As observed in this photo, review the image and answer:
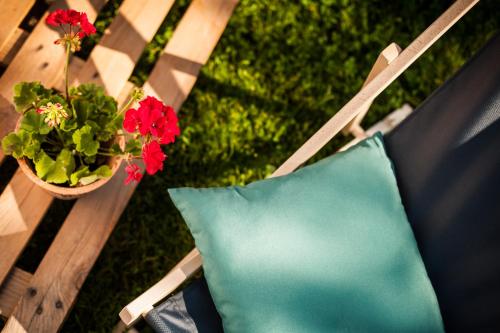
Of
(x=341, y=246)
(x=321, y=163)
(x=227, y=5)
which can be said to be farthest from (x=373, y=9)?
(x=341, y=246)

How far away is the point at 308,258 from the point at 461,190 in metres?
0.48

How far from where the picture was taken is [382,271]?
120 centimetres

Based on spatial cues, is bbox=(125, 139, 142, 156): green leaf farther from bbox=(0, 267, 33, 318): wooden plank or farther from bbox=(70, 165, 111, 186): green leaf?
bbox=(0, 267, 33, 318): wooden plank

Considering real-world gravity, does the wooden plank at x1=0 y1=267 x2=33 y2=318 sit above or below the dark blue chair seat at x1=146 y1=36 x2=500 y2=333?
below

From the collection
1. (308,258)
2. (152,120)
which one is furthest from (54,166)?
(308,258)

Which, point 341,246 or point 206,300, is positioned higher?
point 341,246

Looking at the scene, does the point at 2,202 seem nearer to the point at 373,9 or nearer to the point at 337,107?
the point at 337,107

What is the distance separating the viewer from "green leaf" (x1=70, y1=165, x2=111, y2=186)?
1332 millimetres

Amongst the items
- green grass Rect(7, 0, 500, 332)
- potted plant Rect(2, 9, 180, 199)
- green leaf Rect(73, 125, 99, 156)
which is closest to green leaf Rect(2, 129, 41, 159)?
potted plant Rect(2, 9, 180, 199)

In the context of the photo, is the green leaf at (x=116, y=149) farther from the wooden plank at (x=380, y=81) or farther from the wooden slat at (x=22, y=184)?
the wooden plank at (x=380, y=81)

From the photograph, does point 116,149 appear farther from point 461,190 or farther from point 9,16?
point 461,190

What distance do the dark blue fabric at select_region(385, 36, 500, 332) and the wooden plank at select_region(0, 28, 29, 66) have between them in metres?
1.33

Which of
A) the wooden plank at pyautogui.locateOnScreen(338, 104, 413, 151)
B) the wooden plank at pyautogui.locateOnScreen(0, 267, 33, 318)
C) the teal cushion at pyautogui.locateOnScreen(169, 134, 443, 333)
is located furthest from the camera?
the wooden plank at pyautogui.locateOnScreen(338, 104, 413, 151)

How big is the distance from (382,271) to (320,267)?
166 mm
